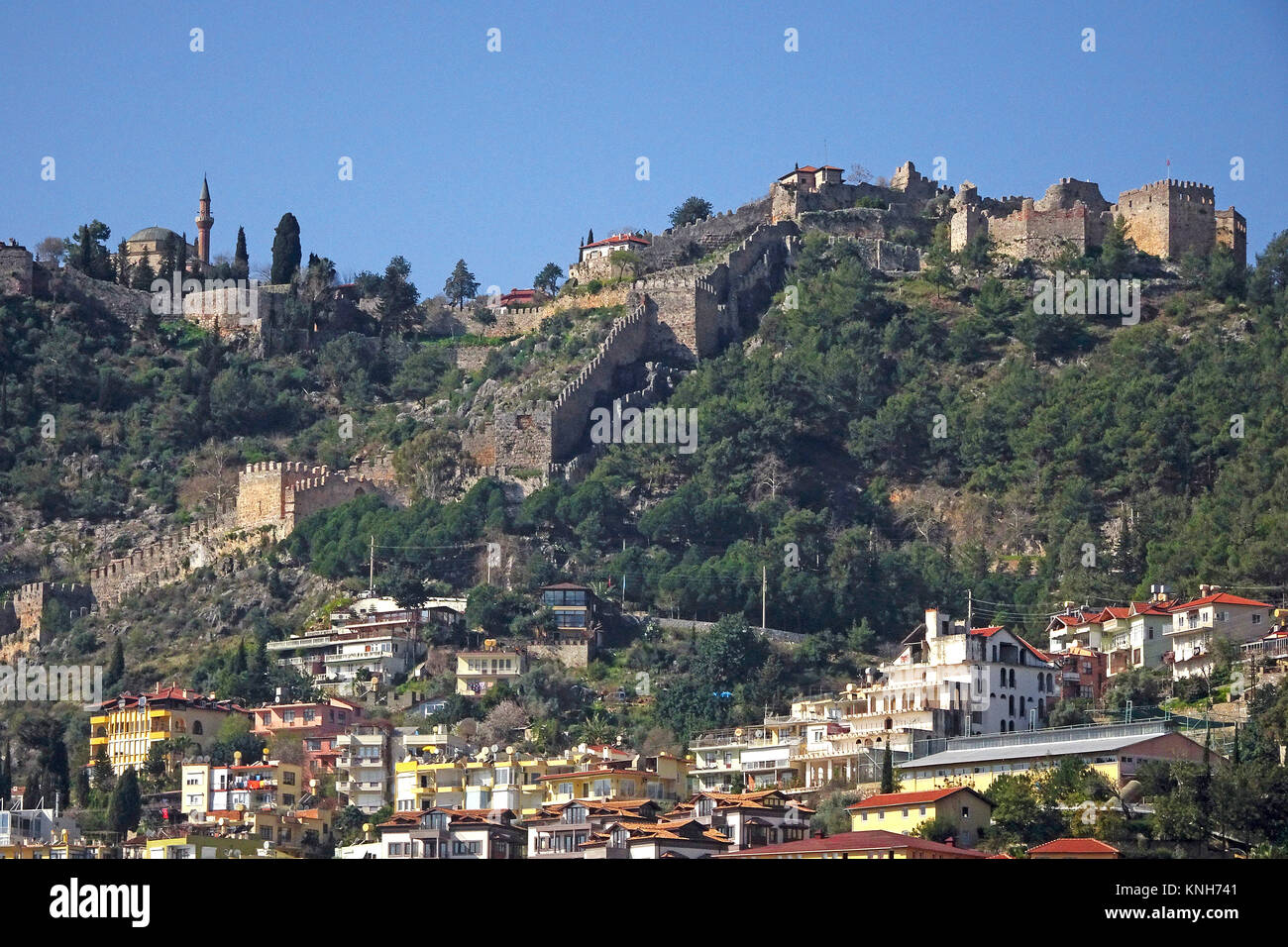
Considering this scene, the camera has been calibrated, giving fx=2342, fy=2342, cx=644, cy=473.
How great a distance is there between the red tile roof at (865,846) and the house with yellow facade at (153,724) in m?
21.0

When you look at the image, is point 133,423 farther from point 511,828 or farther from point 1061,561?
point 511,828

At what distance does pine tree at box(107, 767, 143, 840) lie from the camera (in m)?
46.7

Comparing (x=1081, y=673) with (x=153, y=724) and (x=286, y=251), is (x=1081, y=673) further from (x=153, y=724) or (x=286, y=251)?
(x=286, y=251)

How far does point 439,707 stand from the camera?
54.1 meters

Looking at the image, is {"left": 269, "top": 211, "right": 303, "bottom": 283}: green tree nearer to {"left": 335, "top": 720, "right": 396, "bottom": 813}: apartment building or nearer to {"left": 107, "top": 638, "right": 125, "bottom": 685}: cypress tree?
{"left": 107, "top": 638, "right": 125, "bottom": 685}: cypress tree

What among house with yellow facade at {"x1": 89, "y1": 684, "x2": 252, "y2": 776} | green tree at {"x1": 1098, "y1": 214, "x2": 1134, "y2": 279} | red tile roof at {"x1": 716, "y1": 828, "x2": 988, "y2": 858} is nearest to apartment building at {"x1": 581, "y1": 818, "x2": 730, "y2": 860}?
red tile roof at {"x1": 716, "y1": 828, "x2": 988, "y2": 858}

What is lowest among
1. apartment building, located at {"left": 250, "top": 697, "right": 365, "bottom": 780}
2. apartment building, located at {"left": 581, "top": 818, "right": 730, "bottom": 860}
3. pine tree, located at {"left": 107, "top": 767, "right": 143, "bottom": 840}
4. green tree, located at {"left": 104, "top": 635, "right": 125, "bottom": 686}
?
pine tree, located at {"left": 107, "top": 767, "right": 143, "bottom": 840}

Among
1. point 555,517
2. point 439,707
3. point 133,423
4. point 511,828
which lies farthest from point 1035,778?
point 133,423

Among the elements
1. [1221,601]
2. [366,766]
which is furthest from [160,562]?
[1221,601]

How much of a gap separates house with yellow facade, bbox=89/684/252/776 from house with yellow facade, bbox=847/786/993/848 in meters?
19.0

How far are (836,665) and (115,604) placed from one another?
20.5m

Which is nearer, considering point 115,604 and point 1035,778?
point 1035,778

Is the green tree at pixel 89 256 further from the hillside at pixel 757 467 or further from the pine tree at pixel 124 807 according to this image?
→ the pine tree at pixel 124 807

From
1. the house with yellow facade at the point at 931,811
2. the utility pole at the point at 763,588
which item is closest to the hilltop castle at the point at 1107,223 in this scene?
the utility pole at the point at 763,588
